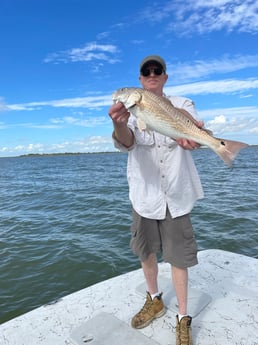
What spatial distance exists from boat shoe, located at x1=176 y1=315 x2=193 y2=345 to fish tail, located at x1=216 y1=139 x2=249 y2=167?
5.98ft

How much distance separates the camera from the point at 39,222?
12773mm

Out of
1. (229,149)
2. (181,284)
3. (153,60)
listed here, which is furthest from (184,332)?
(153,60)

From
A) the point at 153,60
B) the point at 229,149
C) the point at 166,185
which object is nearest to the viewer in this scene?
the point at 229,149

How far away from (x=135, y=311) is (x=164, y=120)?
256 cm

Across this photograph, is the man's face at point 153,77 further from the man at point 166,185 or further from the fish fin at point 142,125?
the fish fin at point 142,125

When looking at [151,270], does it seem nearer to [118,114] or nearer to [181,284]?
[181,284]

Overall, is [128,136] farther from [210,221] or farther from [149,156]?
[210,221]

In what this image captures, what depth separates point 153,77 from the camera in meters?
3.50

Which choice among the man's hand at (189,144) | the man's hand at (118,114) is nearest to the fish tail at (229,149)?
the man's hand at (189,144)

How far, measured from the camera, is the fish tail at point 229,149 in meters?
3.04

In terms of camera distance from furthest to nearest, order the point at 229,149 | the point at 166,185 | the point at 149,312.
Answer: the point at 149,312, the point at 166,185, the point at 229,149

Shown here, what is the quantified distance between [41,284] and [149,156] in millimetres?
5026

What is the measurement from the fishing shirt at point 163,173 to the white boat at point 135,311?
1.39 metres

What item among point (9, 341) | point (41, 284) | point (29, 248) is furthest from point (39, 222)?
point (9, 341)
